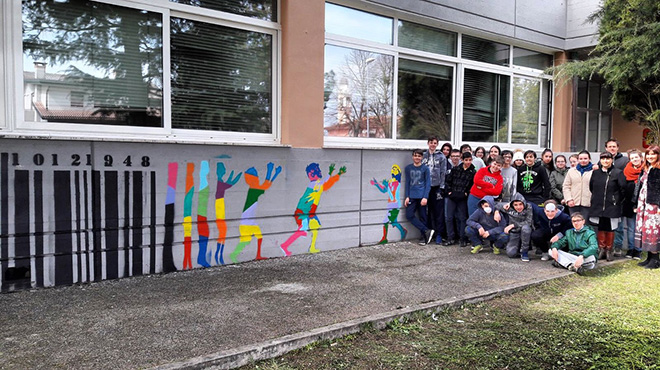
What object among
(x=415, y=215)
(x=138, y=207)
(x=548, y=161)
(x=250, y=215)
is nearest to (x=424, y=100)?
(x=415, y=215)

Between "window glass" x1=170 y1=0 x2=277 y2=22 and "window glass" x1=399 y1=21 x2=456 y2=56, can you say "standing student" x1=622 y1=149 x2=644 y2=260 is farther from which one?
"window glass" x1=170 y1=0 x2=277 y2=22

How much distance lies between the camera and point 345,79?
319 inches

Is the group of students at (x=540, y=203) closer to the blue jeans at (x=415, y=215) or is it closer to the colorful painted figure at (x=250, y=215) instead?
the blue jeans at (x=415, y=215)

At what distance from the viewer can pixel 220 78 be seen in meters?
6.75

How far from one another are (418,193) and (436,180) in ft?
1.29

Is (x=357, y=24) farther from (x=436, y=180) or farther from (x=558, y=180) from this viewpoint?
(x=558, y=180)

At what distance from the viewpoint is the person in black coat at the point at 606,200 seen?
24.2 feet

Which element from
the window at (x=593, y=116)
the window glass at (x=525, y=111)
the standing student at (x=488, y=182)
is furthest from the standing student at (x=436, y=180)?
the window at (x=593, y=116)

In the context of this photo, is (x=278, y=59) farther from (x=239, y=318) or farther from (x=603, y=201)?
(x=603, y=201)

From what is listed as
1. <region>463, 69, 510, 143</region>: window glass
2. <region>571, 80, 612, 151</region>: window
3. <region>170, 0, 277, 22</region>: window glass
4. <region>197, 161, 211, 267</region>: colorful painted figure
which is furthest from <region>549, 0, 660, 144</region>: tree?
<region>197, 161, 211, 267</region>: colorful painted figure

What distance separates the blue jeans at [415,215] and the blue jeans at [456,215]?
1.43 feet

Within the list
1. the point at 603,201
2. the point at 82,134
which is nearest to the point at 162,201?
the point at 82,134

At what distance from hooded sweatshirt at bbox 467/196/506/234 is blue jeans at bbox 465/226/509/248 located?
2.8 inches

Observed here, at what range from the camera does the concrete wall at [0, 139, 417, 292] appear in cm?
522
